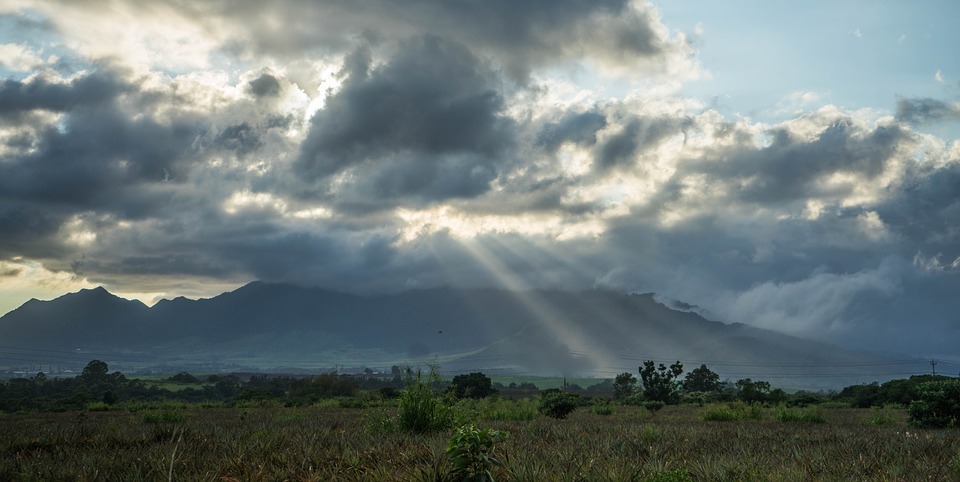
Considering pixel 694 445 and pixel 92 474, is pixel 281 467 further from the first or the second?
pixel 694 445

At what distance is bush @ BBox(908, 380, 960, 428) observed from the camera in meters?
22.3

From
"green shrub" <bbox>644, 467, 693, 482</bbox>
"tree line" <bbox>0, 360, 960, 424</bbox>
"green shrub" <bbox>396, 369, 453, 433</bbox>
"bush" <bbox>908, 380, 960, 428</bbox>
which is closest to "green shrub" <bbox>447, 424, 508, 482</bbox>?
"green shrub" <bbox>644, 467, 693, 482</bbox>

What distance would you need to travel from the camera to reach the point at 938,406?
2281cm

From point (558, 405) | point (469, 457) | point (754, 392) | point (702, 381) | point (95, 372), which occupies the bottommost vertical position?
point (702, 381)

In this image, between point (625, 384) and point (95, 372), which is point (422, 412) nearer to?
point (625, 384)

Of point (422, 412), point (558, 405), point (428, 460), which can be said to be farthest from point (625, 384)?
point (428, 460)

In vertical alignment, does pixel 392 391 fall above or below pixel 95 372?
above

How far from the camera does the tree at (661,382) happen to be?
99875mm

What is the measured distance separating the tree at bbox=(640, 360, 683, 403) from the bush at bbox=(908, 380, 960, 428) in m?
75.9

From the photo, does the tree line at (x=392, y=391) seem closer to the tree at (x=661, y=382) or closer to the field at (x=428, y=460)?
the tree at (x=661, y=382)

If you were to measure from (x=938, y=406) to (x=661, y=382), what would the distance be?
8816 cm

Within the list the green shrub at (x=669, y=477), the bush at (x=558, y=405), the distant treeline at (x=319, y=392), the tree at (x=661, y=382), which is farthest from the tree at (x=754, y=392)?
the green shrub at (x=669, y=477)

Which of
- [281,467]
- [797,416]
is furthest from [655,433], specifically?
[797,416]

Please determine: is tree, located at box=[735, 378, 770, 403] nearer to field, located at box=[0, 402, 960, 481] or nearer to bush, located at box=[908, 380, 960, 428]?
bush, located at box=[908, 380, 960, 428]
